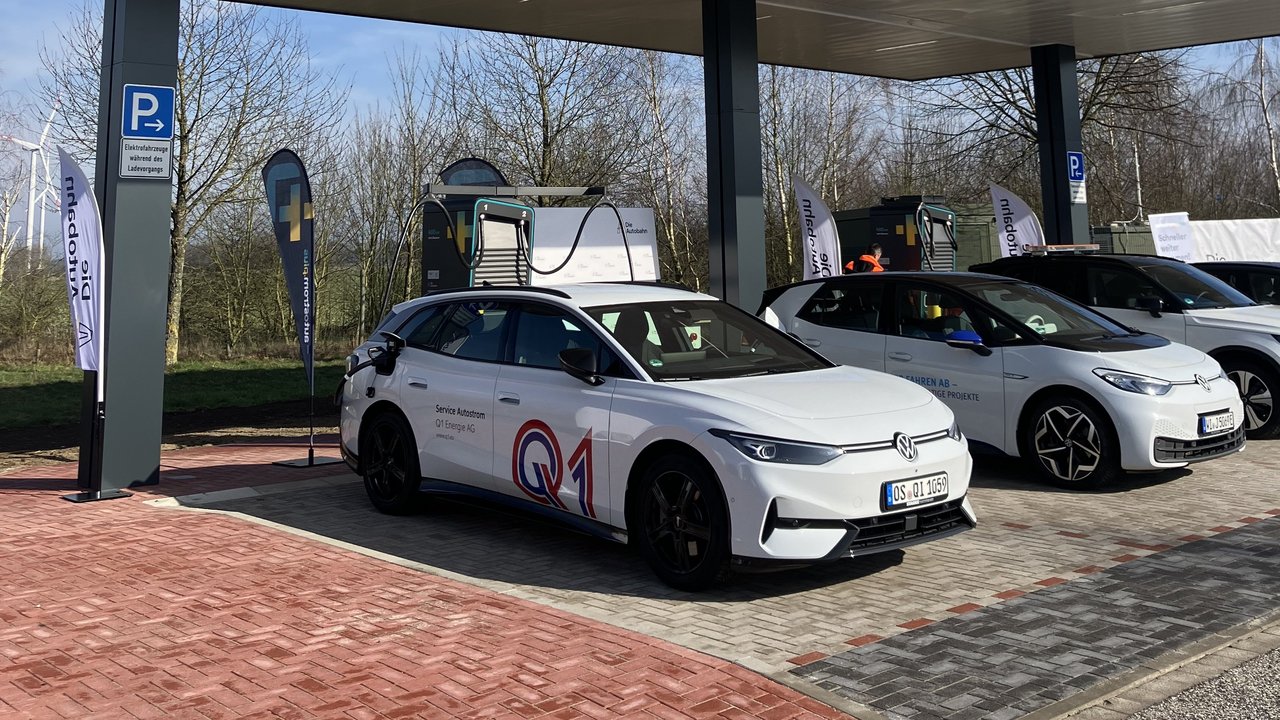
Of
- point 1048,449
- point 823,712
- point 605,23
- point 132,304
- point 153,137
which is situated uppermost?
point 605,23

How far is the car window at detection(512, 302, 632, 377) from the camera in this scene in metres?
6.63

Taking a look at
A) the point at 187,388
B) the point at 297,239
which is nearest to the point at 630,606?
the point at 297,239

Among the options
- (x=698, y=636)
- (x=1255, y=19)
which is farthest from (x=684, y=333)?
(x=1255, y=19)

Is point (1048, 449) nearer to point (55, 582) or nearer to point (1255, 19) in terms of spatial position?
point (55, 582)

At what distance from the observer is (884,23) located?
15.1 m

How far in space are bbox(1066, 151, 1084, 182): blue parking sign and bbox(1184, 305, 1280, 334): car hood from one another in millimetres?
6878

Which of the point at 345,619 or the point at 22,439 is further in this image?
the point at 22,439

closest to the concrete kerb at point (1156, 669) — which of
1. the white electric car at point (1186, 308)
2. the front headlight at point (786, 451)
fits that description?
the front headlight at point (786, 451)

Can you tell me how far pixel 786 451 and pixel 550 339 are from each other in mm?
1997

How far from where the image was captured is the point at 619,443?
20.3 feet

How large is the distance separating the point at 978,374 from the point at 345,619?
552cm

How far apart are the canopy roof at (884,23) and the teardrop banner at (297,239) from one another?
7.78 feet

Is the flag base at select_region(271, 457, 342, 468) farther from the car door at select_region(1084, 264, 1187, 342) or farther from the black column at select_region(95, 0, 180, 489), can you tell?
the car door at select_region(1084, 264, 1187, 342)

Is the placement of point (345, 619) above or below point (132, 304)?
below
